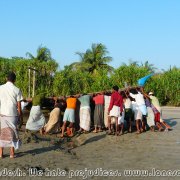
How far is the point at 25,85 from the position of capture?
109 feet

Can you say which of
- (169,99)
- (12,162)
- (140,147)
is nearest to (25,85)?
(169,99)

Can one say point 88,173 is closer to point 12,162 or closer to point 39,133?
point 12,162

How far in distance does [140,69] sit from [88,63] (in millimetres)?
16133

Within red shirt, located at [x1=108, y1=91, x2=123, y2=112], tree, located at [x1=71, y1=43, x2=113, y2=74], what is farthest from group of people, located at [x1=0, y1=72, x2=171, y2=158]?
tree, located at [x1=71, y1=43, x2=113, y2=74]

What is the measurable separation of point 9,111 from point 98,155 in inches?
112

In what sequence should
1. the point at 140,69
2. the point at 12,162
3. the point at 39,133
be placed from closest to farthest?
the point at 12,162 → the point at 39,133 → the point at 140,69

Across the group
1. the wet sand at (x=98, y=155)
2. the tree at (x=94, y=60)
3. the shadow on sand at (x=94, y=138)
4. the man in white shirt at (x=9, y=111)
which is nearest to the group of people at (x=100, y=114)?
the shadow on sand at (x=94, y=138)

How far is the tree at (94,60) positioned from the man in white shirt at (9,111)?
4182 centimetres

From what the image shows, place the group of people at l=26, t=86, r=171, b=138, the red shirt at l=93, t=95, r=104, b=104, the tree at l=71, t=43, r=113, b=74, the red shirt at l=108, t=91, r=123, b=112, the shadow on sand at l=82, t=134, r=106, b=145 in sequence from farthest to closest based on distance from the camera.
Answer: the tree at l=71, t=43, r=113, b=74
the red shirt at l=93, t=95, r=104, b=104
the group of people at l=26, t=86, r=171, b=138
the red shirt at l=108, t=91, r=123, b=112
the shadow on sand at l=82, t=134, r=106, b=145

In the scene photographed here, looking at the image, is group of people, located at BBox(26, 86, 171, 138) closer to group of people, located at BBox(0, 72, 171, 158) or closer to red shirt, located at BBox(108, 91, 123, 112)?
group of people, located at BBox(0, 72, 171, 158)

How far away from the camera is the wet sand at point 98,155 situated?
798 cm

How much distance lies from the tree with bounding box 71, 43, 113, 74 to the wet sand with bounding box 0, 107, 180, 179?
37.1 meters

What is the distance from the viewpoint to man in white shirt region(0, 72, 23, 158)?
844 cm

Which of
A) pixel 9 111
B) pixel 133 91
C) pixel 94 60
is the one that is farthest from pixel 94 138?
pixel 94 60
